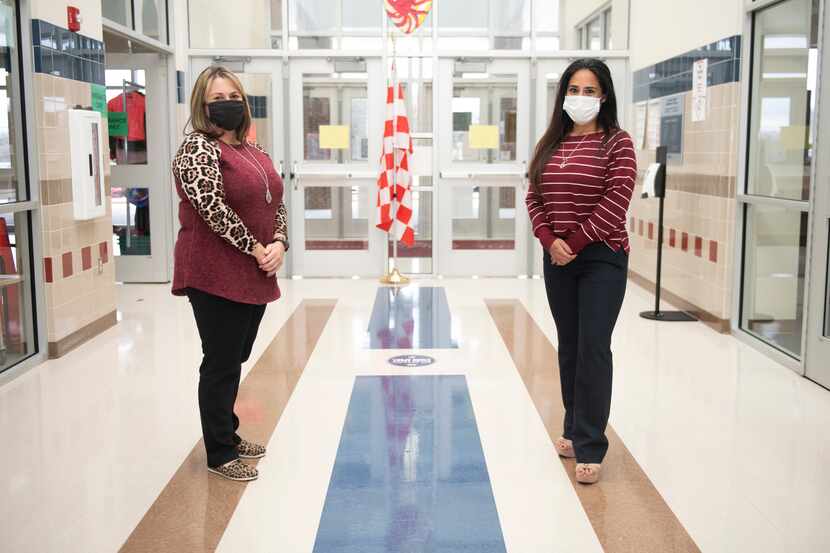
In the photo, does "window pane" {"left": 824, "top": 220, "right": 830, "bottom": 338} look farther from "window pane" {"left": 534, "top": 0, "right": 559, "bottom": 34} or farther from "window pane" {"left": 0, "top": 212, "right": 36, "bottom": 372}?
"window pane" {"left": 534, "top": 0, "right": 559, "bottom": 34}

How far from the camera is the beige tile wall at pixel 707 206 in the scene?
18.7 feet

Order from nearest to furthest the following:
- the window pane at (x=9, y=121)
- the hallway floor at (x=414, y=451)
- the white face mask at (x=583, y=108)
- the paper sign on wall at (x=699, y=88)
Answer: the hallway floor at (x=414, y=451) → the white face mask at (x=583, y=108) → the window pane at (x=9, y=121) → the paper sign on wall at (x=699, y=88)

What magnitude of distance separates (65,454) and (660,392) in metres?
2.77

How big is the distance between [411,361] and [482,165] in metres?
3.84

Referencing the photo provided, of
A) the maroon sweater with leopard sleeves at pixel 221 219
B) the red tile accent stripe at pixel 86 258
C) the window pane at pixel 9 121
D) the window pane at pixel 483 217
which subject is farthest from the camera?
the window pane at pixel 483 217

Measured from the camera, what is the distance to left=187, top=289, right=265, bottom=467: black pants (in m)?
3.05

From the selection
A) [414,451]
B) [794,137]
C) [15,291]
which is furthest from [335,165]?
[414,451]

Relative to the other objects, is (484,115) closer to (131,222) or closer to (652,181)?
(652,181)

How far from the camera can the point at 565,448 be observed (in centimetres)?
347

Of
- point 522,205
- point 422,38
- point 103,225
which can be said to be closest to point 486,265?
point 522,205

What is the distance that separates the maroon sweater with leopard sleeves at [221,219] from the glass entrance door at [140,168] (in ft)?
16.7

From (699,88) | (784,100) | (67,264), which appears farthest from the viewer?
(699,88)

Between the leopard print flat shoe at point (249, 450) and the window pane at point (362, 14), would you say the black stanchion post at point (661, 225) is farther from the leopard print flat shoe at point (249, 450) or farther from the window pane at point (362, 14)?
the leopard print flat shoe at point (249, 450)

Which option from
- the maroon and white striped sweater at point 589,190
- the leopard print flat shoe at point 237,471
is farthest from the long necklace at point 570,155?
the leopard print flat shoe at point 237,471
